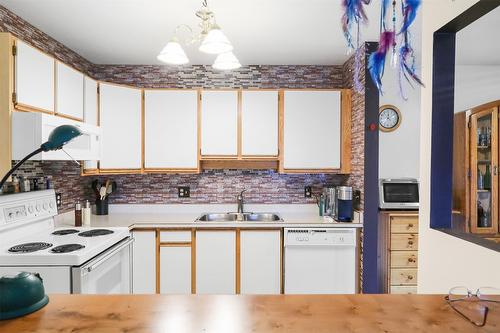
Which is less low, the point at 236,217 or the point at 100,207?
the point at 100,207

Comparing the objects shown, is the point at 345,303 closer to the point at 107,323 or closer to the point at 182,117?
the point at 107,323

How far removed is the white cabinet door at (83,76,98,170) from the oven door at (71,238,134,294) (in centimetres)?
78

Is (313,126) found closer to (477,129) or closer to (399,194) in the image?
(399,194)

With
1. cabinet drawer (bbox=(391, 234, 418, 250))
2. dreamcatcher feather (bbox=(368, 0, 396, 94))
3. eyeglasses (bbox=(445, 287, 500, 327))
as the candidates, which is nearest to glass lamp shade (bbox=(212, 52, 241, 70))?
dreamcatcher feather (bbox=(368, 0, 396, 94))

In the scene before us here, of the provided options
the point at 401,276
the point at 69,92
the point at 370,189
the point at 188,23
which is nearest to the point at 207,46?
the point at 188,23

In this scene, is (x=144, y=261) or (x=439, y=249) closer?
(x=439, y=249)

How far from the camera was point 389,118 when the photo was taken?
362 cm

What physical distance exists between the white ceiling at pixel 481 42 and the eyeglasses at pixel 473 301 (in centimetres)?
249

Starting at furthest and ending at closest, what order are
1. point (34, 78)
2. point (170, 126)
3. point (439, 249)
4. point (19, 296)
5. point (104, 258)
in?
1. point (170, 126)
2. point (104, 258)
3. point (34, 78)
4. point (439, 249)
5. point (19, 296)

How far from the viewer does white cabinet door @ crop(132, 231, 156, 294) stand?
303 centimetres

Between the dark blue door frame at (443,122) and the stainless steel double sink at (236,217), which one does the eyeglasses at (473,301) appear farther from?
the stainless steel double sink at (236,217)

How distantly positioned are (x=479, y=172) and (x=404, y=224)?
1.17 metres

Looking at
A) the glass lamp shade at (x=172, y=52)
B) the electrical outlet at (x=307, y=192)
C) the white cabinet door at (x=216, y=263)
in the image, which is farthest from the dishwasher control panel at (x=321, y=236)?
the glass lamp shade at (x=172, y=52)

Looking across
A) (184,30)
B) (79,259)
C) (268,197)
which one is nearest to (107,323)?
(79,259)
